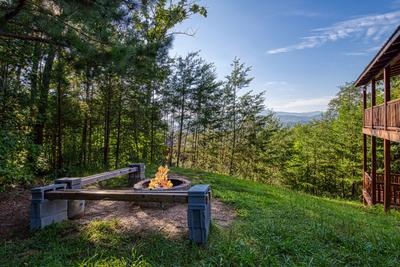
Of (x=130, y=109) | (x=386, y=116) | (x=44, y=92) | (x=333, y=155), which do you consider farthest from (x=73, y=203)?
(x=333, y=155)

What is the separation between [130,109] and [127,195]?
8348mm

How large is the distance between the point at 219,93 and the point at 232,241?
43.1ft

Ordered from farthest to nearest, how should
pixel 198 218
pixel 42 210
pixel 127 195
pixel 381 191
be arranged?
pixel 381 191
pixel 42 210
pixel 127 195
pixel 198 218

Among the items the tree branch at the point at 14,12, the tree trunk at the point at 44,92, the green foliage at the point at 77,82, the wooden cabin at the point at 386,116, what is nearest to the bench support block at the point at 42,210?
the green foliage at the point at 77,82

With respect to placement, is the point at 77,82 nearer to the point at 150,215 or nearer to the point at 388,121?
the point at 150,215

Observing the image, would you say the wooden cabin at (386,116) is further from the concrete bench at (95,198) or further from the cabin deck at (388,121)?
the concrete bench at (95,198)

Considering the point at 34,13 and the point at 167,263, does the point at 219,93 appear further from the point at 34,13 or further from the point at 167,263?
the point at 167,263

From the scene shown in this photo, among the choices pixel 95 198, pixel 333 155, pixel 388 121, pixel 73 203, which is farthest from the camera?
pixel 333 155

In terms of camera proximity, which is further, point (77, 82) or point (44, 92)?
point (77, 82)

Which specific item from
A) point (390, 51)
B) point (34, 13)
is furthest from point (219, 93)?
point (34, 13)

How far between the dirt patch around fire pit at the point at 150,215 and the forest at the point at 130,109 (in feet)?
6.96

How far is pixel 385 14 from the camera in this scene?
28.3 feet

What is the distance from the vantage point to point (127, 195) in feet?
11.9

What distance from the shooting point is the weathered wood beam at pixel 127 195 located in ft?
11.3
